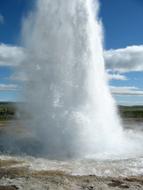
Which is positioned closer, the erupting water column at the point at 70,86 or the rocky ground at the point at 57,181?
the rocky ground at the point at 57,181

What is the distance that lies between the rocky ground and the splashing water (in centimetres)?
637

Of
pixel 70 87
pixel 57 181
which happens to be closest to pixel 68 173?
pixel 57 181

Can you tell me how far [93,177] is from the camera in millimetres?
16453

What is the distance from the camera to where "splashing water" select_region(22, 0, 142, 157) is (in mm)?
24641

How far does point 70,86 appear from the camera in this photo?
26.1 m

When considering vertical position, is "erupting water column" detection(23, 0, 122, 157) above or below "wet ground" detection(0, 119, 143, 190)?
above

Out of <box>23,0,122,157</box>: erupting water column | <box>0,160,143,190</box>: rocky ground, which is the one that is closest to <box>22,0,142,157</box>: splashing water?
<box>23,0,122,157</box>: erupting water column

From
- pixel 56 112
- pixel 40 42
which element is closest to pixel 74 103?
pixel 56 112

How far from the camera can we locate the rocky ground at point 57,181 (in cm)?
1492

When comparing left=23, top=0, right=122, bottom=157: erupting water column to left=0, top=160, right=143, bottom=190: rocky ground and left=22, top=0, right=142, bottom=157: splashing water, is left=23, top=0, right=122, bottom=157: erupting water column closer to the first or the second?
left=22, top=0, right=142, bottom=157: splashing water

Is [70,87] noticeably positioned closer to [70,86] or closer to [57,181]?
[70,86]

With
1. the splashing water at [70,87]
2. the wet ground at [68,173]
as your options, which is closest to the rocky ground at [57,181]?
the wet ground at [68,173]

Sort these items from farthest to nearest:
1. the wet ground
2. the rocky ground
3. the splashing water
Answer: the splashing water
the wet ground
the rocky ground

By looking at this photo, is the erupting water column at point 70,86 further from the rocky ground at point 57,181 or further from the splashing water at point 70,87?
the rocky ground at point 57,181
